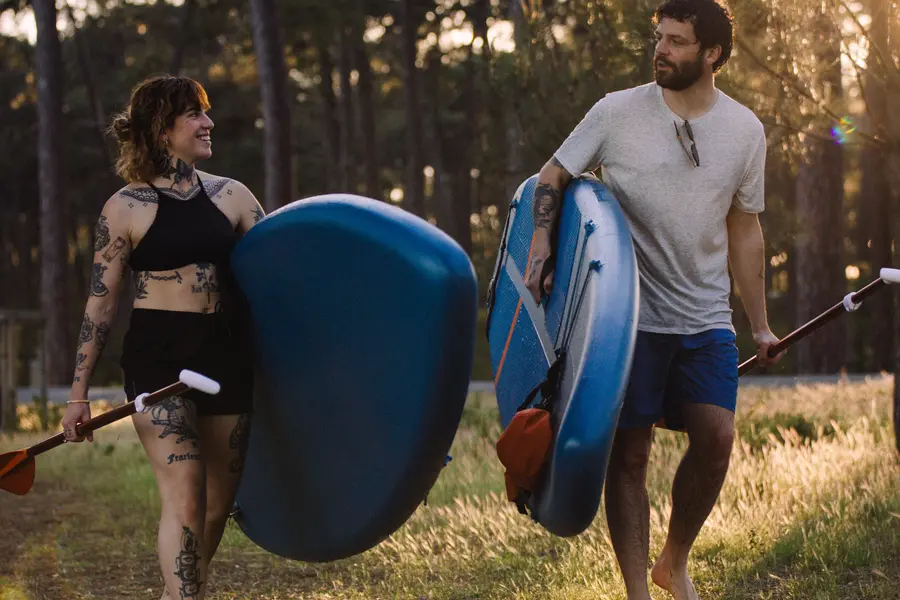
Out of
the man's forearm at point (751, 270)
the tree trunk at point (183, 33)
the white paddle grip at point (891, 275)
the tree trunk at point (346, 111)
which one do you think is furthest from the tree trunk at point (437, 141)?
the white paddle grip at point (891, 275)

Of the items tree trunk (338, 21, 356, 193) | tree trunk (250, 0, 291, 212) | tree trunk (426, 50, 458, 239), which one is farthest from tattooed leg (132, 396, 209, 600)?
tree trunk (426, 50, 458, 239)

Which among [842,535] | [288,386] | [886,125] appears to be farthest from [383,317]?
[886,125]

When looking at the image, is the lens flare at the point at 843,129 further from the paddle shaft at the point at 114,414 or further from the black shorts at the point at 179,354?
the paddle shaft at the point at 114,414

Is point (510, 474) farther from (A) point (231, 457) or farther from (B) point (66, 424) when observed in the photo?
(B) point (66, 424)

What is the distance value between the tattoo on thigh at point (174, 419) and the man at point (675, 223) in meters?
1.13

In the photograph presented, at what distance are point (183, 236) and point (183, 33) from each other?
24.8 m

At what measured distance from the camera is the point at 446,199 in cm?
3328

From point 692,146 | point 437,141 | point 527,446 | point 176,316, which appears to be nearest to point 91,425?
point 176,316

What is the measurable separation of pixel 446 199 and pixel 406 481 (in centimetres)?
2923

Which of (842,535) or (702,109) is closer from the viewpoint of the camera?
(702,109)

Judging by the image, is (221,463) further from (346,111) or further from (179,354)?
(346,111)

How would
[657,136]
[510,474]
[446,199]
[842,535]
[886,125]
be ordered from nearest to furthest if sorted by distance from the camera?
1. [510,474]
2. [657,136]
3. [842,535]
4. [886,125]
5. [446,199]

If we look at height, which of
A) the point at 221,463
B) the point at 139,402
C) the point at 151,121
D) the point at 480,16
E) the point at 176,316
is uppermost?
the point at 480,16

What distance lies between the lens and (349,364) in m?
4.35
